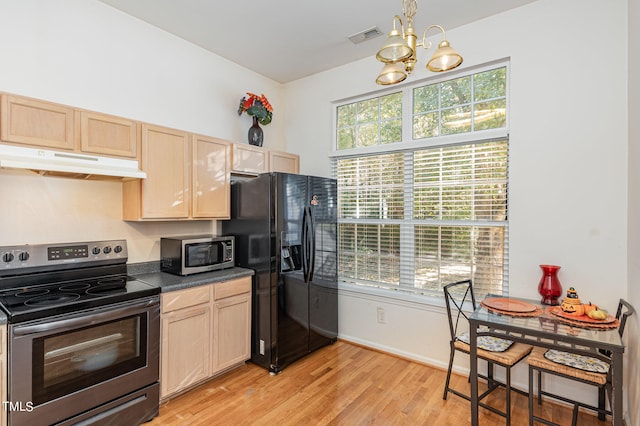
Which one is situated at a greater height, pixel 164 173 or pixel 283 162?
pixel 283 162

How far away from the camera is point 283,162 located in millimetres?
3758

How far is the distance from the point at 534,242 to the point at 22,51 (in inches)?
157

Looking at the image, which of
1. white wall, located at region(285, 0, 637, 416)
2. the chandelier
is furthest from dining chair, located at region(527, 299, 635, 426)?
the chandelier

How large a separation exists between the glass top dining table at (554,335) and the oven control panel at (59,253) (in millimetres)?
2692

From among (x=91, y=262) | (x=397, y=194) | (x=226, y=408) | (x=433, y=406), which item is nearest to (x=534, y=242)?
(x=397, y=194)

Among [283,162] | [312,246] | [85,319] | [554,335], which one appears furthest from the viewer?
[283,162]

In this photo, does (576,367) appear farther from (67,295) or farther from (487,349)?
(67,295)

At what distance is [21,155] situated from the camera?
192 cm

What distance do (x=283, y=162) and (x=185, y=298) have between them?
184 centimetres

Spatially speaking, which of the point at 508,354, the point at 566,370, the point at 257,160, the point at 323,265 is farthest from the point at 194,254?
the point at 566,370

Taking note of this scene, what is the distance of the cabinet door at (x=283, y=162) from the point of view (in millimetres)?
3607

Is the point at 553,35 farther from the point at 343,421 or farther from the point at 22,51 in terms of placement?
the point at 22,51

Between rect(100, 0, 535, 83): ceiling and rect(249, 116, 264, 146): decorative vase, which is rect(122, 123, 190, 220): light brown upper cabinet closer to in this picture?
rect(249, 116, 264, 146): decorative vase

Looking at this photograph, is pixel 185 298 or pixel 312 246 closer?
pixel 185 298
